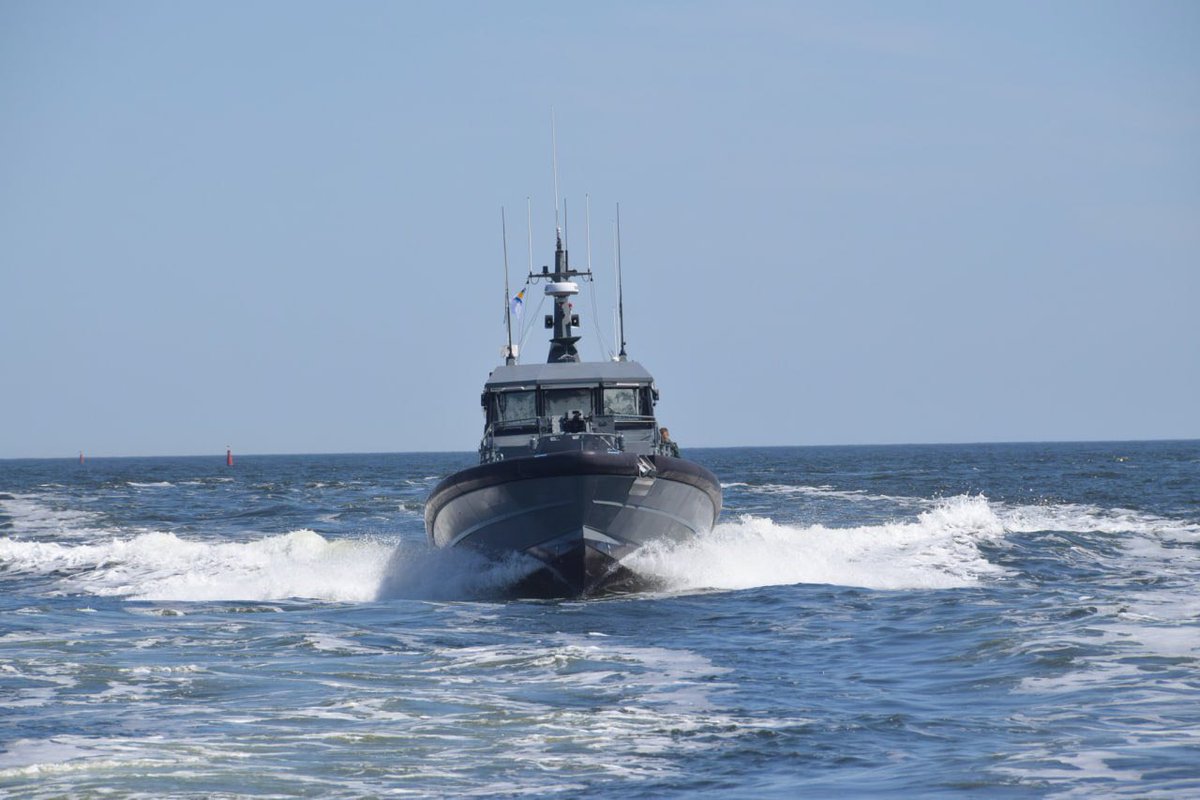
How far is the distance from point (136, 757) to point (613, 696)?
3.68 meters

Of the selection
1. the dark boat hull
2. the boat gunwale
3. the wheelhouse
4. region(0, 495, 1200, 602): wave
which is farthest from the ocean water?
the wheelhouse

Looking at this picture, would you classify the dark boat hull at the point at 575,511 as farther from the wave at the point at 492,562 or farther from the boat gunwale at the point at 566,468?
the wave at the point at 492,562

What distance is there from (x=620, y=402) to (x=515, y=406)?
1450 millimetres

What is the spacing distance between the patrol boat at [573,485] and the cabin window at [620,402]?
0.5 inches

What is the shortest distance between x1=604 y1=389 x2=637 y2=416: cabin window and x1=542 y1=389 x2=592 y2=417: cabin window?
0.25 m

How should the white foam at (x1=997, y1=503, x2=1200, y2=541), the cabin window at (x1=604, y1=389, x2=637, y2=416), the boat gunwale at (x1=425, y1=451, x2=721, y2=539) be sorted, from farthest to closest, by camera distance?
the white foam at (x1=997, y1=503, x2=1200, y2=541) → the cabin window at (x1=604, y1=389, x2=637, y2=416) → the boat gunwale at (x1=425, y1=451, x2=721, y2=539)

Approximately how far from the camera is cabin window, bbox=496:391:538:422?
61.9 ft

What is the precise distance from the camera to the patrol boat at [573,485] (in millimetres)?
16453

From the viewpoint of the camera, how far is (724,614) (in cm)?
1579

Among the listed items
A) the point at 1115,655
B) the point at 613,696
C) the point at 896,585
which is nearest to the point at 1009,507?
the point at 896,585

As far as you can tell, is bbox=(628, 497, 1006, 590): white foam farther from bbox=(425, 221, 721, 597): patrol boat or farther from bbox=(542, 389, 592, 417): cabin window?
bbox=(542, 389, 592, 417): cabin window

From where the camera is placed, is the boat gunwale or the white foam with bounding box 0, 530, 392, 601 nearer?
the boat gunwale

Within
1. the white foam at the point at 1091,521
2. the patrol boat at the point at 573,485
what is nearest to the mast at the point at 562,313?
the patrol boat at the point at 573,485

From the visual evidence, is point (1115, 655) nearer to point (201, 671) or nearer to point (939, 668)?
point (939, 668)
